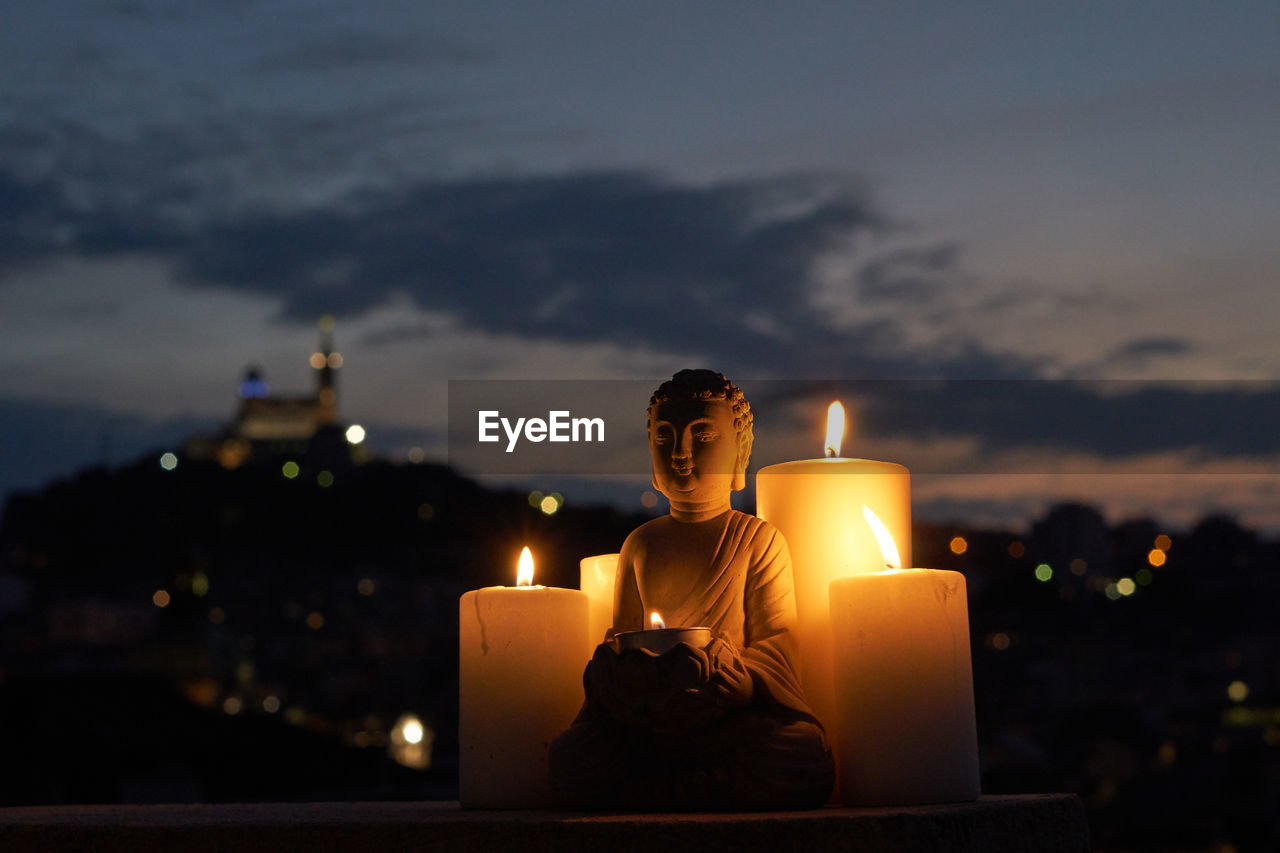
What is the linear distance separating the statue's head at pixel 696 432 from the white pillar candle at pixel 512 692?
460 mm

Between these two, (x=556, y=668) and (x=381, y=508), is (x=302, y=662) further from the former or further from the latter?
(x=556, y=668)

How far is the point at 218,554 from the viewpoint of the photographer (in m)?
99.2

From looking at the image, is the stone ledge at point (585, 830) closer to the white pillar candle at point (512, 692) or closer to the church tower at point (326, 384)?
the white pillar candle at point (512, 692)

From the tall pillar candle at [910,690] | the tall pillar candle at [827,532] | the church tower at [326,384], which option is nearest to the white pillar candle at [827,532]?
the tall pillar candle at [827,532]

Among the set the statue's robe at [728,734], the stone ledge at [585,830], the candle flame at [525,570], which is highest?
the candle flame at [525,570]

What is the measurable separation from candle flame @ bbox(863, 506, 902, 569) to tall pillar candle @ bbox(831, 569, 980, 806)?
12 cm

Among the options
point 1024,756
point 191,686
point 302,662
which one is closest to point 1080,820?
point 1024,756

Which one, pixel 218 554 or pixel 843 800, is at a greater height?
pixel 218 554

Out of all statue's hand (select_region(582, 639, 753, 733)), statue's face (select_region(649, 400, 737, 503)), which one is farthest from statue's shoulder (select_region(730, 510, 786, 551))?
statue's hand (select_region(582, 639, 753, 733))

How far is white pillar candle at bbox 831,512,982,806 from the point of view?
152 inches

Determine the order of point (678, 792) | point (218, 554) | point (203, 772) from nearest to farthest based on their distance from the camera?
point (678, 792) < point (203, 772) < point (218, 554)

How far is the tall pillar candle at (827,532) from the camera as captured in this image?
4.25 m

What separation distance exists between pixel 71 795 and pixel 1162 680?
39.6m

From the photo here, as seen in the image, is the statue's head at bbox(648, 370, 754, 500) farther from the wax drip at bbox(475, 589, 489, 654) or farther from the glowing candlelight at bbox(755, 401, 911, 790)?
the wax drip at bbox(475, 589, 489, 654)
